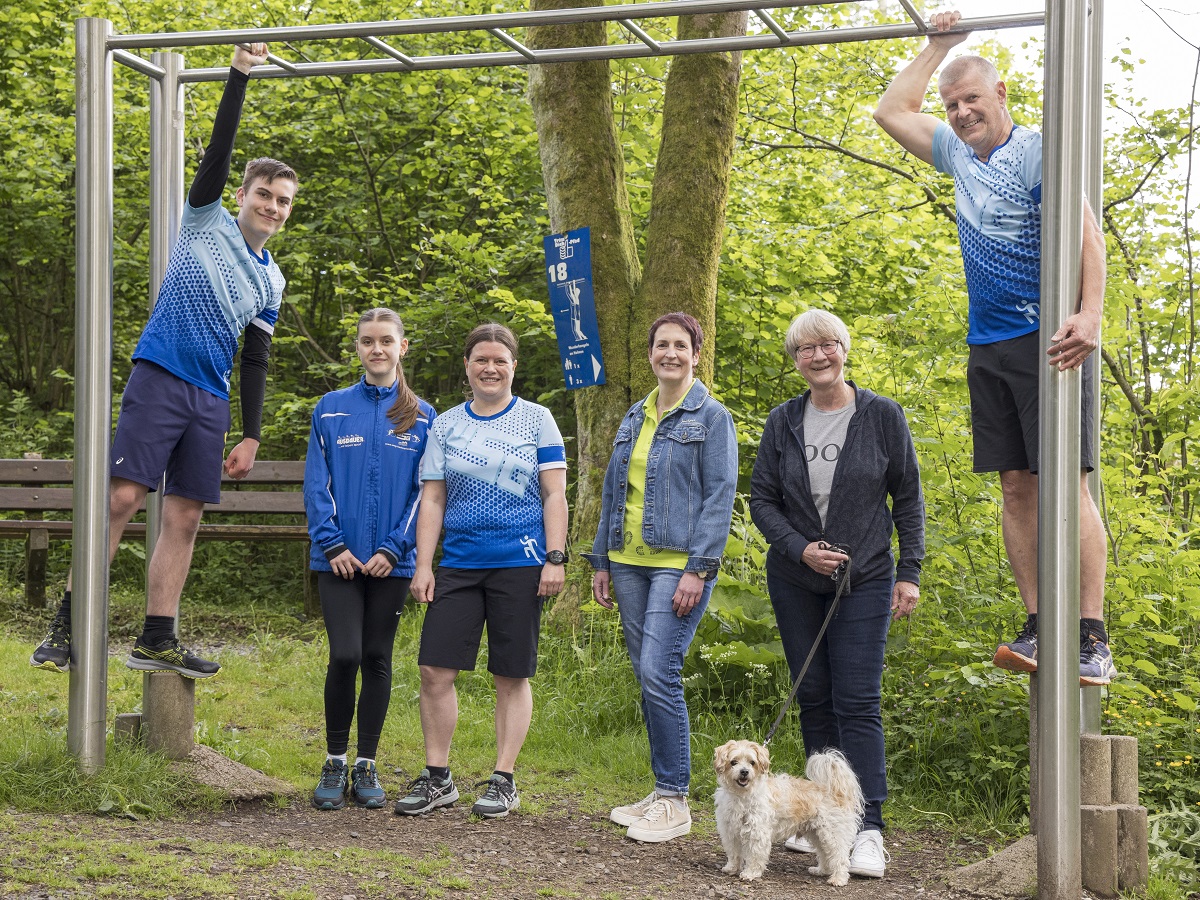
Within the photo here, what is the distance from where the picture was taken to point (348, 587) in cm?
428

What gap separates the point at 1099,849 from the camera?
3508mm

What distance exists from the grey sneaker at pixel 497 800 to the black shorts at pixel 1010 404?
2.10 m

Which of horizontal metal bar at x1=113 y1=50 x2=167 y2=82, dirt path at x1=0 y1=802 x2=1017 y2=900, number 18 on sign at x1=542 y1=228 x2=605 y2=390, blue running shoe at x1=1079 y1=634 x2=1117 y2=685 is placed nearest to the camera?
dirt path at x1=0 y1=802 x2=1017 y2=900

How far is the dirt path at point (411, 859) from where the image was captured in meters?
3.31

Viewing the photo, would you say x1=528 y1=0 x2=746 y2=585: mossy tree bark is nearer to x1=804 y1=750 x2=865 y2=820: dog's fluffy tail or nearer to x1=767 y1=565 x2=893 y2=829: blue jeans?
x1=767 y1=565 x2=893 y2=829: blue jeans

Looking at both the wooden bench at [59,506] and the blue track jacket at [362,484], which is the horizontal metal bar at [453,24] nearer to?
the blue track jacket at [362,484]

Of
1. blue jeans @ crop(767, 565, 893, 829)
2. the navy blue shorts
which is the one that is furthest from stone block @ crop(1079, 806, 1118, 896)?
the navy blue shorts

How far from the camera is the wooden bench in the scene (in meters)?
8.59

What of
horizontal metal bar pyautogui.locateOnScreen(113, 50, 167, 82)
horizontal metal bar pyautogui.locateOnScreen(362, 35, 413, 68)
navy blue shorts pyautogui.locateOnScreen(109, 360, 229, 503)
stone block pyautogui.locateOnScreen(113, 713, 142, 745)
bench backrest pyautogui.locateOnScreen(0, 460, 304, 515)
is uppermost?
horizontal metal bar pyautogui.locateOnScreen(113, 50, 167, 82)

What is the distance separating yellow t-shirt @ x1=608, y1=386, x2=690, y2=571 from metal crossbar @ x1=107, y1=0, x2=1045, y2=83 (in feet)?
4.36

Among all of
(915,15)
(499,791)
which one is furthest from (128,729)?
(915,15)


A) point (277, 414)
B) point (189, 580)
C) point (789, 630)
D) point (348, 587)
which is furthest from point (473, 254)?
point (789, 630)

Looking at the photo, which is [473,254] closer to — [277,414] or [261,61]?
[277,414]

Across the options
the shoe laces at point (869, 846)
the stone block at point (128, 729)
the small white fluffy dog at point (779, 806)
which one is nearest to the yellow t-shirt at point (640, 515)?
the small white fluffy dog at point (779, 806)
